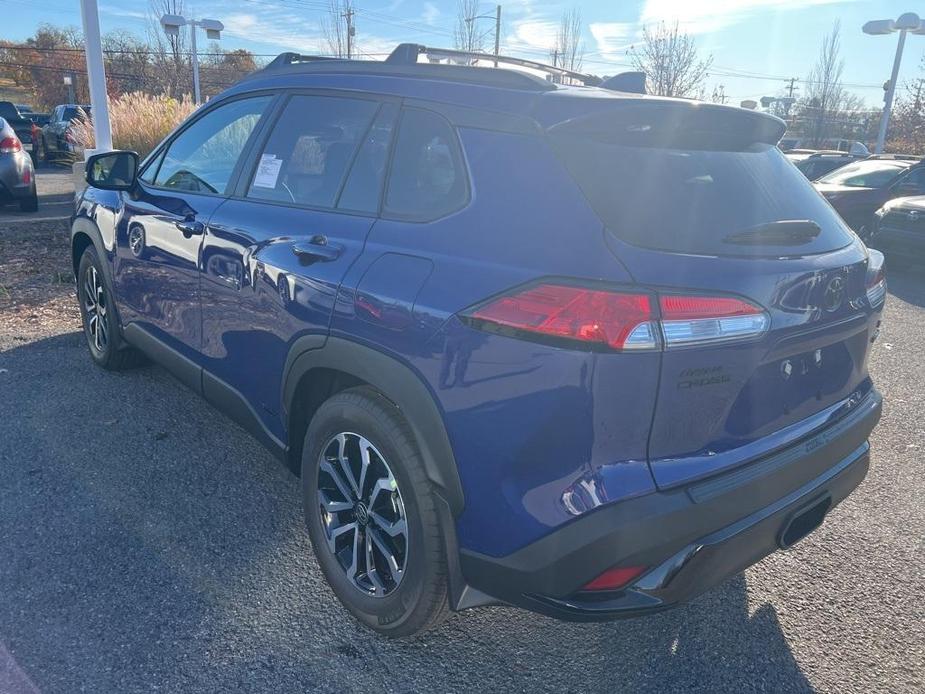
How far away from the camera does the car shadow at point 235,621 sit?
2.29 m

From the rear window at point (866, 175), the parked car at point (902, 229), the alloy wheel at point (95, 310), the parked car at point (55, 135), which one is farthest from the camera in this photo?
the parked car at point (55, 135)

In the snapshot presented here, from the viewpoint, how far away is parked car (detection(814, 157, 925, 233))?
34.3 feet

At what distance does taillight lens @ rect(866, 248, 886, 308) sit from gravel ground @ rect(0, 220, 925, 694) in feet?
3.75

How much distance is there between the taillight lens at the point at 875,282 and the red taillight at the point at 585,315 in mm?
1149

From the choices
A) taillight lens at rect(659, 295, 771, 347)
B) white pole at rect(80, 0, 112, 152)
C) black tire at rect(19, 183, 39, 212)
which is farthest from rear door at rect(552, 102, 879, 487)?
black tire at rect(19, 183, 39, 212)

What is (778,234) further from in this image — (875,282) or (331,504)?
(331,504)

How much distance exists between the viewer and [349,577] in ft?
8.28

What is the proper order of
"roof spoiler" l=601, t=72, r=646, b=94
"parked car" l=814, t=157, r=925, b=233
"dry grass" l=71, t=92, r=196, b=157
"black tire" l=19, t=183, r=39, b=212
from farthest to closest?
"dry grass" l=71, t=92, r=196, b=157 < "parked car" l=814, t=157, r=925, b=233 < "black tire" l=19, t=183, r=39, b=212 < "roof spoiler" l=601, t=72, r=646, b=94

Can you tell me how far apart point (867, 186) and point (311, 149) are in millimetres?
10850

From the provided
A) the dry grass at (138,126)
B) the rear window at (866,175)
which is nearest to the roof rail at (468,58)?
the rear window at (866,175)

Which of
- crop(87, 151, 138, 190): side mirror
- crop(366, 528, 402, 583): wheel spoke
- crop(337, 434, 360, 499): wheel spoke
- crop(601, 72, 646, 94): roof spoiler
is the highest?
crop(601, 72, 646, 94): roof spoiler

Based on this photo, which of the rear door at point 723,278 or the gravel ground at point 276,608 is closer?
the rear door at point 723,278

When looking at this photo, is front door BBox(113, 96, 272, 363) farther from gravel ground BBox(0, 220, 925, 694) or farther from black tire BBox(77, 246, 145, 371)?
gravel ground BBox(0, 220, 925, 694)

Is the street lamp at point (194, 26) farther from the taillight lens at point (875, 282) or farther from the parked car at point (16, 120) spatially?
the taillight lens at point (875, 282)
